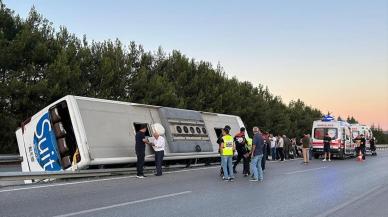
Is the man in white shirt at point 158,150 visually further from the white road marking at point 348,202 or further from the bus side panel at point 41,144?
the white road marking at point 348,202

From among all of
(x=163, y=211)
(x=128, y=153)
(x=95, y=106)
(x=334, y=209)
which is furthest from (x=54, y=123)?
(x=334, y=209)

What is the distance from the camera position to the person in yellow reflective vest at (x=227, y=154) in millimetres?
14406

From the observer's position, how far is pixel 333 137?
102 ft

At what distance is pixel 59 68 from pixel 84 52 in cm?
435

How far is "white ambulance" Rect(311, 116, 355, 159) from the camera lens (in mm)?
30828

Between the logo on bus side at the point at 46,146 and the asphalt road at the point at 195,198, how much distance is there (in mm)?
2336

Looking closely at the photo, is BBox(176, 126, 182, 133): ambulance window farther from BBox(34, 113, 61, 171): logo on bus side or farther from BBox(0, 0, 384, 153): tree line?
BBox(0, 0, 384, 153): tree line

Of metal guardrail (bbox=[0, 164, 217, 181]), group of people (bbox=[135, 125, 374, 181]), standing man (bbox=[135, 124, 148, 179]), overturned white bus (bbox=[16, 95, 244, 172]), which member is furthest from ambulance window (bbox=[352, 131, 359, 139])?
standing man (bbox=[135, 124, 148, 179])

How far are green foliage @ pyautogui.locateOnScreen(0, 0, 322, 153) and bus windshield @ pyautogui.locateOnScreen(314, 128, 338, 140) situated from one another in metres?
11.6

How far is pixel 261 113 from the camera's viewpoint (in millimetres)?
54781

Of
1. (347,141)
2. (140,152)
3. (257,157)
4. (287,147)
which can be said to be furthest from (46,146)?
(347,141)

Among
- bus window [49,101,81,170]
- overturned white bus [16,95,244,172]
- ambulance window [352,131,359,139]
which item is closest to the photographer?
overturned white bus [16,95,244,172]

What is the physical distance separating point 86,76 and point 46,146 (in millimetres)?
19343

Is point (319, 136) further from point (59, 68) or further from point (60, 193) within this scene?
point (60, 193)
